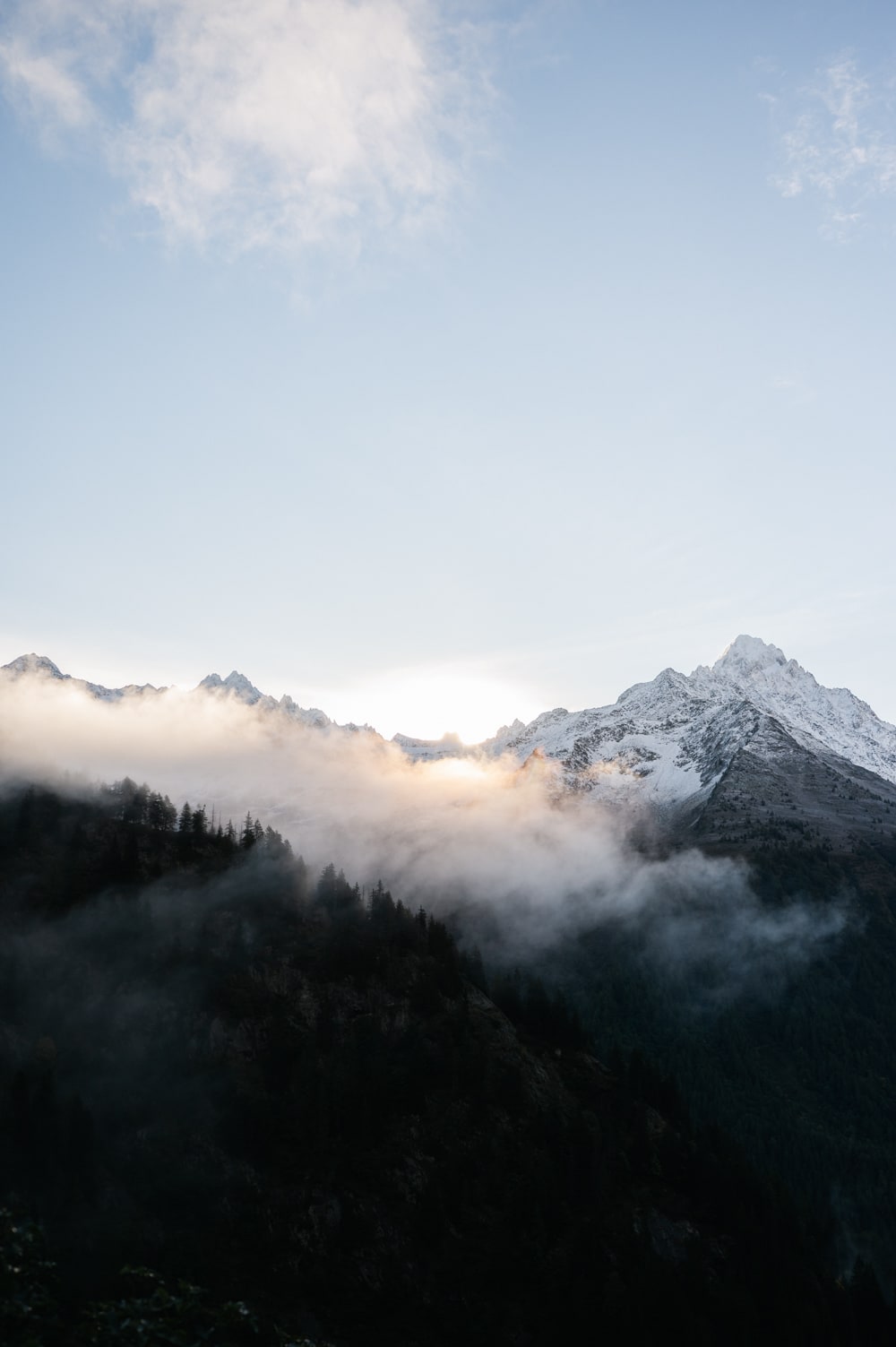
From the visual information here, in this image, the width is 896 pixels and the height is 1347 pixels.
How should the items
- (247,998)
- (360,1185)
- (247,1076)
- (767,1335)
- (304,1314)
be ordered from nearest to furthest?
1. (304,1314)
2. (767,1335)
3. (360,1185)
4. (247,1076)
5. (247,998)

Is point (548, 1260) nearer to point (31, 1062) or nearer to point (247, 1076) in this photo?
point (247, 1076)

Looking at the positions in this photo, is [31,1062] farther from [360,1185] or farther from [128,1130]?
[360,1185]

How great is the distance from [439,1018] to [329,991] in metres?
24.8

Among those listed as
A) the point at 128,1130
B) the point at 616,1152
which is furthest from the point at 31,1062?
the point at 616,1152

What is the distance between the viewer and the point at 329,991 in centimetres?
19400

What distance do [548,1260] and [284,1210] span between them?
148ft

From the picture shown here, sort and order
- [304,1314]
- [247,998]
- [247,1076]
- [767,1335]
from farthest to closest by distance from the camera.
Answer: [247,998]
[247,1076]
[767,1335]
[304,1314]

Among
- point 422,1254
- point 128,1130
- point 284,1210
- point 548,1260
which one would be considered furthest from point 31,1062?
point 548,1260

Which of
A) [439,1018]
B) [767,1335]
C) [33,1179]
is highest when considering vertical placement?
[439,1018]

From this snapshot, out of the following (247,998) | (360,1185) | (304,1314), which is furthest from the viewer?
(247,998)

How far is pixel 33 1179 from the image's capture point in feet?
423

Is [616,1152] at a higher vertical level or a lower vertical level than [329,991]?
lower

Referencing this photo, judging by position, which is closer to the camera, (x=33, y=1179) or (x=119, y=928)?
(x=33, y=1179)

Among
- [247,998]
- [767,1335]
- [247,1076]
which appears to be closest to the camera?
[767,1335]
